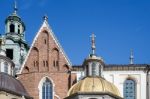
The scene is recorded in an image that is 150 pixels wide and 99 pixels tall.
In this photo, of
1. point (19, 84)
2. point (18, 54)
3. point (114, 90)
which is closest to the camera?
point (114, 90)

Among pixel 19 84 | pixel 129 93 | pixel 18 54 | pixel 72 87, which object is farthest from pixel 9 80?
pixel 18 54

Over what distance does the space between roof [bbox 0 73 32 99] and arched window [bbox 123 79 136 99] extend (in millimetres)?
10573

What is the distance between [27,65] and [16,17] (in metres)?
16.8

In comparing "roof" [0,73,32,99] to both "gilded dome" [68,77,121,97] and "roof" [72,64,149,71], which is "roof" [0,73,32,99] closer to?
"gilded dome" [68,77,121,97]

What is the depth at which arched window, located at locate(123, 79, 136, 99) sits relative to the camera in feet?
245

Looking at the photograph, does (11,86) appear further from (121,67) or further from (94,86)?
(121,67)

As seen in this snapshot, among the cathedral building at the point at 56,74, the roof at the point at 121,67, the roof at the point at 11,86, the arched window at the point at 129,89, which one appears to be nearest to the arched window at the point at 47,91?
the cathedral building at the point at 56,74

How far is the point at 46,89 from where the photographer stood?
75.2 m

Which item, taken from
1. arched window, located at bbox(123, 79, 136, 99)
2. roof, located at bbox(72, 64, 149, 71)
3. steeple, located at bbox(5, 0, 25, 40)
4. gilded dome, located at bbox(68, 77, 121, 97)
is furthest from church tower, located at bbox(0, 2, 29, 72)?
gilded dome, located at bbox(68, 77, 121, 97)

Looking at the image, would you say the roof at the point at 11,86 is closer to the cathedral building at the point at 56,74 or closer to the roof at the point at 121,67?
the cathedral building at the point at 56,74

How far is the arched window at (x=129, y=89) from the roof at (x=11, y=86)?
10.6 m

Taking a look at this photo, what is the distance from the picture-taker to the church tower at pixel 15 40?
8981cm

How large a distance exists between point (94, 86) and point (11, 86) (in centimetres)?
897

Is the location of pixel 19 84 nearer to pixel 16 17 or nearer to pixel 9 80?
pixel 9 80
